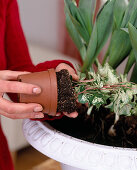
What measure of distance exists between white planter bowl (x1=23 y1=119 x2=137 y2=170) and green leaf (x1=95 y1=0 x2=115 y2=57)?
23 cm

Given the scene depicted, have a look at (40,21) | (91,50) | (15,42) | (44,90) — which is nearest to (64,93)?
(44,90)

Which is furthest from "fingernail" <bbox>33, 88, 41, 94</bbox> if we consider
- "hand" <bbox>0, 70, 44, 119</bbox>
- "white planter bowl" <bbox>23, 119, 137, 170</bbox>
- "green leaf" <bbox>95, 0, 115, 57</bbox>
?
"green leaf" <bbox>95, 0, 115, 57</bbox>

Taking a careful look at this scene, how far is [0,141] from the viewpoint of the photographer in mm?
546

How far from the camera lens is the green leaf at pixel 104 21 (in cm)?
42

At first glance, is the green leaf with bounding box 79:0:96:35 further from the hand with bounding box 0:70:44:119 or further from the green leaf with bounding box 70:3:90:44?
the hand with bounding box 0:70:44:119

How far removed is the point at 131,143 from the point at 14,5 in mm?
474

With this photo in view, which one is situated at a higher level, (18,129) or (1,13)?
(1,13)

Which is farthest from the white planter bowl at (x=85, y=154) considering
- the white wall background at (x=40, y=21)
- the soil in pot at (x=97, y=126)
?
the white wall background at (x=40, y=21)

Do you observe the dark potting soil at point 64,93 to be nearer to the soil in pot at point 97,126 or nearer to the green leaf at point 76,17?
the soil in pot at point 97,126

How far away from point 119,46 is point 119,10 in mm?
80

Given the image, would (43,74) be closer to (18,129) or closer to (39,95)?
(39,95)

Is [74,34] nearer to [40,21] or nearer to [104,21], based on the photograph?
[104,21]

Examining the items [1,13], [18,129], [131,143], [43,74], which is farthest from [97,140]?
[18,129]

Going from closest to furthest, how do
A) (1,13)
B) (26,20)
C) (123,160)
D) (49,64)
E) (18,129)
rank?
1. (123,160)
2. (49,64)
3. (1,13)
4. (18,129)
5. (26,20)
